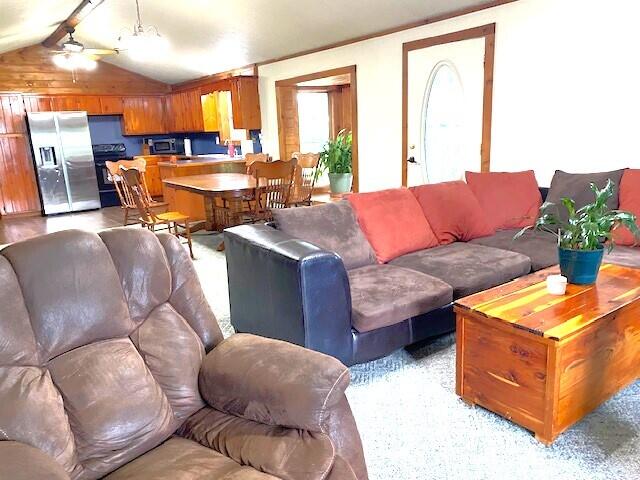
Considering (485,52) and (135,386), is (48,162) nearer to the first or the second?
(485,52)

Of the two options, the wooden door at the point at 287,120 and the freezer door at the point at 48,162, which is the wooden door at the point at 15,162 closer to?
the freezer door at the point at 48,162

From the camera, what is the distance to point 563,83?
3805 millimetres

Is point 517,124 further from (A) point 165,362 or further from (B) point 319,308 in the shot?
(A) point 165,362

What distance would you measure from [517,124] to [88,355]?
152 inches

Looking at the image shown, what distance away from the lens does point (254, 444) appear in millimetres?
1295

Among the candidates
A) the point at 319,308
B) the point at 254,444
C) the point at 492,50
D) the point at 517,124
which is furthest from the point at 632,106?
the point at 254,444

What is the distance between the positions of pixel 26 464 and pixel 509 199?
3501mm

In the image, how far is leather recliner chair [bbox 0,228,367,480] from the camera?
48.7 inches

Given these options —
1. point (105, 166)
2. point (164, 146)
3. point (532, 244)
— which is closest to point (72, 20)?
point (105, 166)

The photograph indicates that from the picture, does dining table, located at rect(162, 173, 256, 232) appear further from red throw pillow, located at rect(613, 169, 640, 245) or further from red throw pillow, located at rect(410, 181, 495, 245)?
red throw pillow, located at rect(613, 169, 640, 245)

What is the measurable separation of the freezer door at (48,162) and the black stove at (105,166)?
0.68 m

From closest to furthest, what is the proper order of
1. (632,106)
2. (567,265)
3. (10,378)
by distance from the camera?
(10,378)
(567,265)
(632,106)

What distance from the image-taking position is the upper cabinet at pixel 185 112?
8758 mm

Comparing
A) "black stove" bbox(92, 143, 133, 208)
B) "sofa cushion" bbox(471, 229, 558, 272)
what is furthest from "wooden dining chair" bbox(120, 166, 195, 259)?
"black stove" bbox(92, 143, 133, 208)
